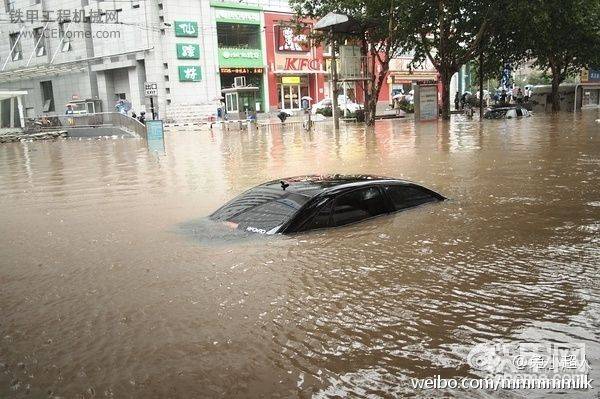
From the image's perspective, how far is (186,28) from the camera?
40531 millimetres

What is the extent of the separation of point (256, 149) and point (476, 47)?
16.9m

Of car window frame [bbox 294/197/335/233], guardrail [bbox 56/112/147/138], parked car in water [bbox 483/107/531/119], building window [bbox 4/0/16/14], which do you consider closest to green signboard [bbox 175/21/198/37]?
guardrail [bbox 56/112/147/138]

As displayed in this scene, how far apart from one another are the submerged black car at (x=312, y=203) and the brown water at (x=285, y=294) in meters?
0.19

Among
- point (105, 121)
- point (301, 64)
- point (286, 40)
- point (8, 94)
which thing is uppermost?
point (286, 40)

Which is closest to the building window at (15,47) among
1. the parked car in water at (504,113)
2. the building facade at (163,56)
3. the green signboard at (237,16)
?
the building facade at (163,56)

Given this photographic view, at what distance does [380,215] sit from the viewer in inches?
291

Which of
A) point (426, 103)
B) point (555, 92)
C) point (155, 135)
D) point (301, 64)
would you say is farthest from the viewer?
point (301, 64)

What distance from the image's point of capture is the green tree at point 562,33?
1094 inches

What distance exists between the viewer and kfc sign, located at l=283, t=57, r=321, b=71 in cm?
4647

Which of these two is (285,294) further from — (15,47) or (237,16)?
(15,47)

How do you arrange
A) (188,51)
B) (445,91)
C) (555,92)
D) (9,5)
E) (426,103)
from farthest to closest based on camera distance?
1. (9,5)
2. (188,51)
3. (555,92)
4. (445,91)
5. (426,103)

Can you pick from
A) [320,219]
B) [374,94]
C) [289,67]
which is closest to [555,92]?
[374,94]

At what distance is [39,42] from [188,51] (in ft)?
58.3

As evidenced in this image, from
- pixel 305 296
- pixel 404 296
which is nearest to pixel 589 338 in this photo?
pixel 404 296
